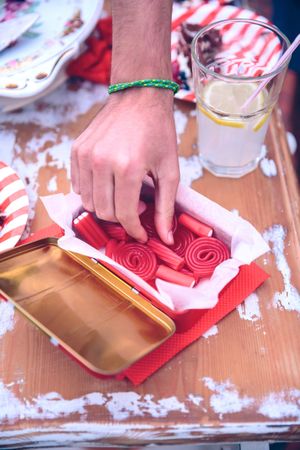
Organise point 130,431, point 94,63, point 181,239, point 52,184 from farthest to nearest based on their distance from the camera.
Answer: point 94,63 < point 52,184 < point 181,239 < point 130,431

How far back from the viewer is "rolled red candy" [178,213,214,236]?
66 centimetres

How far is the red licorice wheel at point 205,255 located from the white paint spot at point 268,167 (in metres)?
0.20

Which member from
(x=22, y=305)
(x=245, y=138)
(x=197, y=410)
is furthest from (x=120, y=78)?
(x=197, y=410)

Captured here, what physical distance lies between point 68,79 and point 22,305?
1.67ft

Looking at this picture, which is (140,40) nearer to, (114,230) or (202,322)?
(114,230)

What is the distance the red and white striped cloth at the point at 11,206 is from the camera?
0.70m

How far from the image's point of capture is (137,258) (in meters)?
0.66

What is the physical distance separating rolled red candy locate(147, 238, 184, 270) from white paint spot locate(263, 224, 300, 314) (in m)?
0.14

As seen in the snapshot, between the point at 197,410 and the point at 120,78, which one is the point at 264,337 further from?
the point at 120,78

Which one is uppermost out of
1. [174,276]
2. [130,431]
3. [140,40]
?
[140,40]

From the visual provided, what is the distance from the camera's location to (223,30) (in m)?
0.80

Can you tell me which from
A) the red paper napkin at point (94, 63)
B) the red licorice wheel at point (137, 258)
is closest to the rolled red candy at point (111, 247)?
the red licorice wheel at point (137, 258)

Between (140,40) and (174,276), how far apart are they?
33 centimetres

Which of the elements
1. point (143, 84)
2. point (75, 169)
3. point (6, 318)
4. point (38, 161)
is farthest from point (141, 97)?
point (6, 318)
